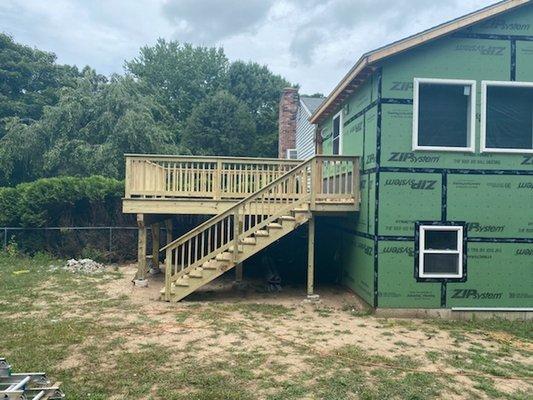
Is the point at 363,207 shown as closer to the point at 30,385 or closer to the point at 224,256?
the point at 224,256

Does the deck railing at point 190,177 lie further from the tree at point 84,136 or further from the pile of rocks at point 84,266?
the tree at point 84,136

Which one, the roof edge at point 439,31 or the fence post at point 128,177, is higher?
the roof edge at point 439,31

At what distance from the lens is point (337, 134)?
11.8m

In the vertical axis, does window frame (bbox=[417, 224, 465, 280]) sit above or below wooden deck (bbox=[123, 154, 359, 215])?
below

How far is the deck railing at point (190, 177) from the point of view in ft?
31.9

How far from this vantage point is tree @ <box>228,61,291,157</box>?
117ft

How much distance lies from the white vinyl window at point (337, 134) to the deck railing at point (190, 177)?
1.60m

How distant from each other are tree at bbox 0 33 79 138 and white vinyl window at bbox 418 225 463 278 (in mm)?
27794

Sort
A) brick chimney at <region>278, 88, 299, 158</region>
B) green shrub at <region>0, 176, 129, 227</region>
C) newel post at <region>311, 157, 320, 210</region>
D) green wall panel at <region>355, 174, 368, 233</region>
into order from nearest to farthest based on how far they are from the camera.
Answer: green wall panel at <region>355, 174, 368, 233</region>
newel post at <region>311, 157, 320, 210</region>
green shrub at <region>0, 176, 129, 227</region>
brick chimney at <region>278, 88, 299, 158</region>

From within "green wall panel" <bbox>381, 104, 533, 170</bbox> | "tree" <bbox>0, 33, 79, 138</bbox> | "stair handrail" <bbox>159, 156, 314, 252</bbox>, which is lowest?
"stair handrail" <bbox>159, 156, 314, 252</bbox>

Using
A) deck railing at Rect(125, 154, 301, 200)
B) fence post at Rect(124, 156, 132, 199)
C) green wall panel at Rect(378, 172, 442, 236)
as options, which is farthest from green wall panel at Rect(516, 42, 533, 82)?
fence post at Rect(124, 156, 132, 199)

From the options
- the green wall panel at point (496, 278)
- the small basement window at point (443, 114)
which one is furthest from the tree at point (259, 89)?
the green wall panel at point (496, 278)

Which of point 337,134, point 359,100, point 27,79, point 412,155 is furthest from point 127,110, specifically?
point 412,155

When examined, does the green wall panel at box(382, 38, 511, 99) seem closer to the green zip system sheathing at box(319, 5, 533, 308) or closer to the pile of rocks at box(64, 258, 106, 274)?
the green zip system sheathing at box(319, 5, 533, 308)
